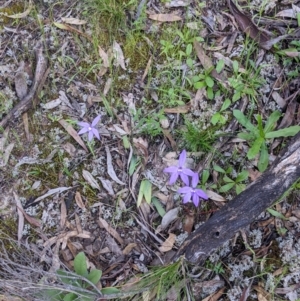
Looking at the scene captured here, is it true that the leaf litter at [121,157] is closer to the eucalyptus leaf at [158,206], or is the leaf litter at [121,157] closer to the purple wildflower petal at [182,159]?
the eucalyptus leaf at [158,206]

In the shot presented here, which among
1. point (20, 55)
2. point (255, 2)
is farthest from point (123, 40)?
point (255, 2)

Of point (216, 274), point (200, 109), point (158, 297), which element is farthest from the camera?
point (200, 109)

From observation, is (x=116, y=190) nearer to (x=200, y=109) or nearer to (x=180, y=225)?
(x=180, y=225)

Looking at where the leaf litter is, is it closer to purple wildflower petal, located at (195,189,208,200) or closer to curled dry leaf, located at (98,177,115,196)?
curled dry leaf, located at (98,177,115,196)

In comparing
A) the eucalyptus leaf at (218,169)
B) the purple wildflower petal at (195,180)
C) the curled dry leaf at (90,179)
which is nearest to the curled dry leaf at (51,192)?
the curled dry leaf at (90,179)

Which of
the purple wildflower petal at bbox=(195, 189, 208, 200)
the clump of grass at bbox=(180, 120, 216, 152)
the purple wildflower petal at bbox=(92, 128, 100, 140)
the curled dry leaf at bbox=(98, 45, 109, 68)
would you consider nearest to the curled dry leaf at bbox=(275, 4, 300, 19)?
the clump of grass at bbox=(180, 120, 216, 152)

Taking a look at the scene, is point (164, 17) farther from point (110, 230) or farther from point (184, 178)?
point (110, 230)
